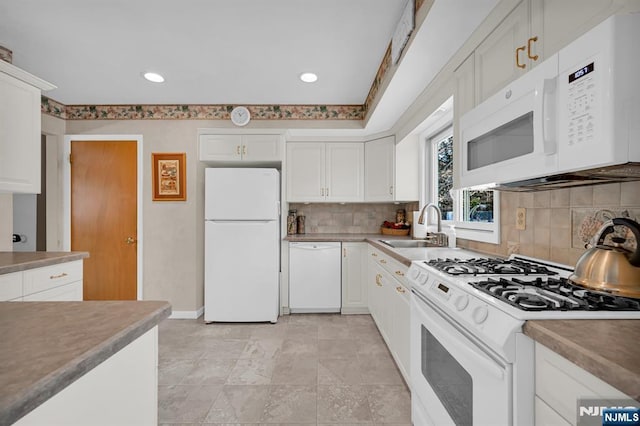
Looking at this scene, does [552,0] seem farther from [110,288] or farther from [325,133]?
[110,288]

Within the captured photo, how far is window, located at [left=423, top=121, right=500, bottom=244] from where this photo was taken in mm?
1984

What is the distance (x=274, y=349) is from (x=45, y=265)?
1743mm

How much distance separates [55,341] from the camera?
61cm

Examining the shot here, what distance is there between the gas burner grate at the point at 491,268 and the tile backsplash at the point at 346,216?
242 centimetres

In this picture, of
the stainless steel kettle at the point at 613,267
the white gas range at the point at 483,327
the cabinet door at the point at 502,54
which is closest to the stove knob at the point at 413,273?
the white gas range at the point at 483,327

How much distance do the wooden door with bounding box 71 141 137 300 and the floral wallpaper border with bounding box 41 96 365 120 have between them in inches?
13.2

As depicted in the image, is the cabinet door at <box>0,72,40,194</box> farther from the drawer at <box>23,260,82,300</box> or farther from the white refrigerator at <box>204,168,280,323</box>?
the white refrigerator at <box>204,168,280,323</box>

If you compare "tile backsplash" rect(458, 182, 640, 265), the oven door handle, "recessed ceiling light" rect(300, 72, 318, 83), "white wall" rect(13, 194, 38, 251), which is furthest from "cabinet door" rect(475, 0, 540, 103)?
"white wall" rect(13, 194, 38, 251)

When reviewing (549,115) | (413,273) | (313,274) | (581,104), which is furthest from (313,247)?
(581,104)

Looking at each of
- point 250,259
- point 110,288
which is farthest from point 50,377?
point 110,288

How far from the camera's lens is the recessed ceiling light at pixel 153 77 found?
2.69 m

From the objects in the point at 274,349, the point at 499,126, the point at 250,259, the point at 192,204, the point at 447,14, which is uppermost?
the point at 447,14

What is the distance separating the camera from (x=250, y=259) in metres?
3.23

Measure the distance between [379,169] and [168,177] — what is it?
249 cm
